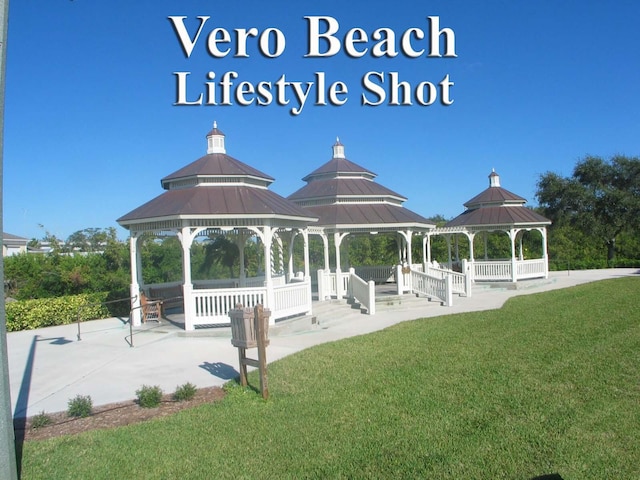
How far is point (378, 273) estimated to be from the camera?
83.6 ft

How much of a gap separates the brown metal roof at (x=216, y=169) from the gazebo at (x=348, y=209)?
3725mm

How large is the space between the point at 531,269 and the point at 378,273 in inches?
284

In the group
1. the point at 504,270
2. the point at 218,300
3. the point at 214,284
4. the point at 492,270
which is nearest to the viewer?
the point at 218,300

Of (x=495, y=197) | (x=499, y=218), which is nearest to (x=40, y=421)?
(x=499, y=218)

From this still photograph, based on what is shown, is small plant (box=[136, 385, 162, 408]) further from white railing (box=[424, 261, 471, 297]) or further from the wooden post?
white railing (box=[424, 261, 471, 297])

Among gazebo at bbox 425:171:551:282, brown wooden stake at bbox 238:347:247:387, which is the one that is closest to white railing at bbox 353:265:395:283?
gazebo at bbox 425:171:551:282

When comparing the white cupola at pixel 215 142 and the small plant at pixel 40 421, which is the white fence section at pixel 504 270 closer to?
the white cupola at pixel 215 142

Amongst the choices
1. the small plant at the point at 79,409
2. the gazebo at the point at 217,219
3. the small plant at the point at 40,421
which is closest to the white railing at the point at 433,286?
the gazebo at the point at 217,219

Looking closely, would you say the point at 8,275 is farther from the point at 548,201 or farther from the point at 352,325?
the point at 548,201

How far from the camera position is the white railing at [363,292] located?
56.6 feet

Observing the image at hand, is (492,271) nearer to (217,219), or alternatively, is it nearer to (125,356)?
(217,219)

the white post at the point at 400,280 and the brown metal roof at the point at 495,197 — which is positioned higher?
the brown metal roof at the point at 495,197

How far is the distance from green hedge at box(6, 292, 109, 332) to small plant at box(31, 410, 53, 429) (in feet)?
31.7

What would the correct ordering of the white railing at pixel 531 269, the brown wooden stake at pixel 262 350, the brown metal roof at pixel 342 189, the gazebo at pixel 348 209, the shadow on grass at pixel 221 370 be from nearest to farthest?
the brown wooden stake at pixel 262 350, the shadow on grass at pixel 221 370, the gazebo at pixel 348 209, the brown metal roof at pixel 342 189, the white railing at pixel 531 269
